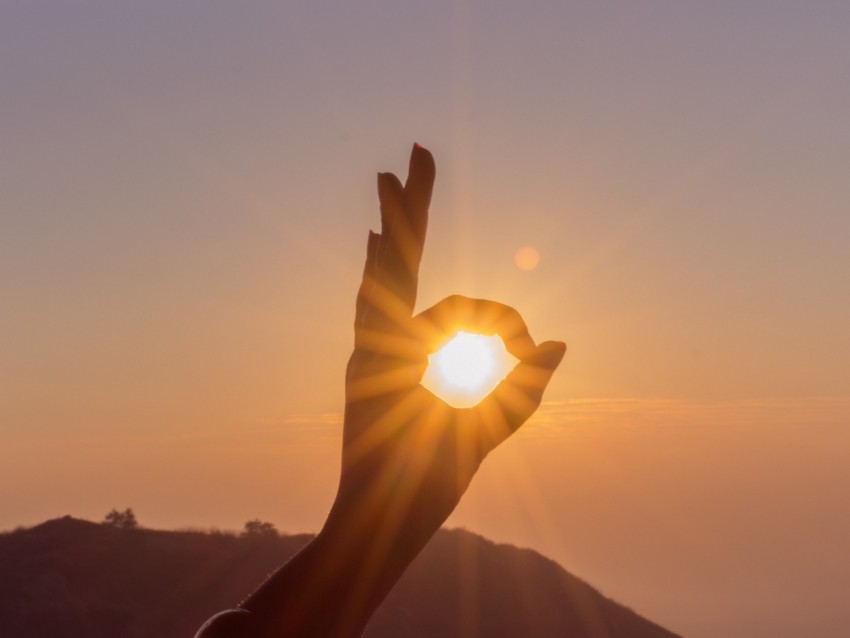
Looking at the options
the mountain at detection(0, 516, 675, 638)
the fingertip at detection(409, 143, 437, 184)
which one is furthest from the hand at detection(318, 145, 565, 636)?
the mountain at detection(0, 516, 675, 638)

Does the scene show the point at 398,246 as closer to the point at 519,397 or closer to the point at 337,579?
the point at 519,397

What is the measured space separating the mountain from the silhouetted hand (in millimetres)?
31977

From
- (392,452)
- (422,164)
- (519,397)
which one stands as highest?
(422,164)

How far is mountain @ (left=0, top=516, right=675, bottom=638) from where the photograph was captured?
1396 inches

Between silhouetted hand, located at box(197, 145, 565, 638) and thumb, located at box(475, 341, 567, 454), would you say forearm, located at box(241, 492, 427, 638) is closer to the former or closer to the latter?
silhouetted hand, located at box(197, 145, 565, 638)

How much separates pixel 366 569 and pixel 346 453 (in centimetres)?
34

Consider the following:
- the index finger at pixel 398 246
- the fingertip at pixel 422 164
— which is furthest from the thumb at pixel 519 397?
the fingertip at pixel 422 164

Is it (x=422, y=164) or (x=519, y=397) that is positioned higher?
(x=422, y=164)

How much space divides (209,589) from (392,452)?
39.9 meters

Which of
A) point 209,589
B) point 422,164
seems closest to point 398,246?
point 422,164

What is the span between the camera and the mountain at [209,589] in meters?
35.5

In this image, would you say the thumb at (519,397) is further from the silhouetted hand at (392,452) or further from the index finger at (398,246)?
the index finger at (398,246)

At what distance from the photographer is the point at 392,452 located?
2.59 meters

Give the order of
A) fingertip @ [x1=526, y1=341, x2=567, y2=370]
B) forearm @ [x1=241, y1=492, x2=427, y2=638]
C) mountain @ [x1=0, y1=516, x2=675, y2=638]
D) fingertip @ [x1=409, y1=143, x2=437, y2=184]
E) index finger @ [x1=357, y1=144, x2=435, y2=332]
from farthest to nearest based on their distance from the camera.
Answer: mountain @ [x1=0, y1=516, x2=675, y2=638] → fingertip @ [x1=409, y1=143, x2=437, y2=184] → index finger @ [x1=357, y1=144, x2=435, y2=332] → fingertip @ [x1=526, y1=341, x2=567, y2=370] → forearm @ [x1=241, y1=492, x2=427, y2=638]
